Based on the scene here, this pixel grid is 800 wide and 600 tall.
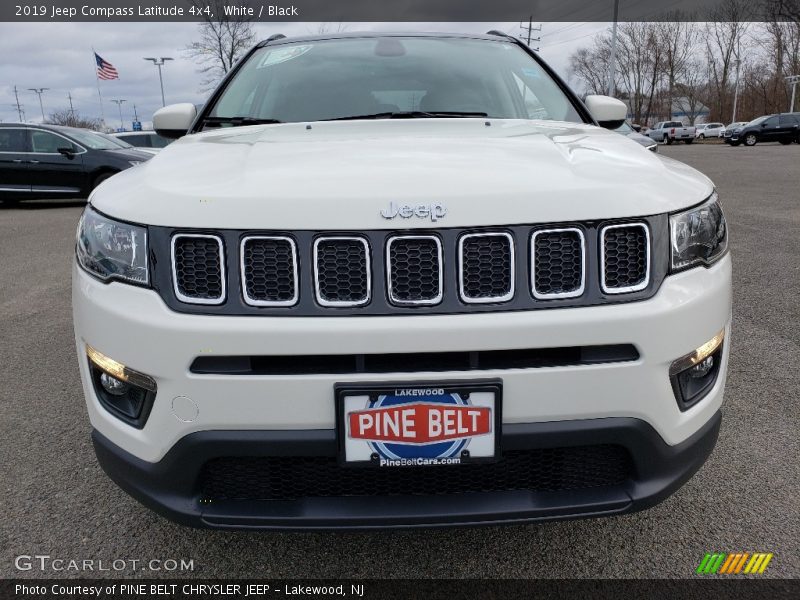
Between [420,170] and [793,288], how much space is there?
4106mm

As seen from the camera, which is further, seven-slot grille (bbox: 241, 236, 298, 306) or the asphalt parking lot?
the asphalt parking lot

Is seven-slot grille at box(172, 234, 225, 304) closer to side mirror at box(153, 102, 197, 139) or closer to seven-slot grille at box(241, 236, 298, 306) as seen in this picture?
seven-slot grille at box(241, 236, 298, 306)

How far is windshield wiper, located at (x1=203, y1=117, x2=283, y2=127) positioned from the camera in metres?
2.60

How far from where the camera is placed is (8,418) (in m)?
2.86

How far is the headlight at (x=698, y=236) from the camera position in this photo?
63.7 inches

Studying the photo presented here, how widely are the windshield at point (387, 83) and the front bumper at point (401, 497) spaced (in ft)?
4.85

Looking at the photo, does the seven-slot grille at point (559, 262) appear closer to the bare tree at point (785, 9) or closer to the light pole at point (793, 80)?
the bare tree at point (785, 9)

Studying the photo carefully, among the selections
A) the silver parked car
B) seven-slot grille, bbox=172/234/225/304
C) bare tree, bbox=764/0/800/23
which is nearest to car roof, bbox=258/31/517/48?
seven-slot grille, bbox=172/234/225/304

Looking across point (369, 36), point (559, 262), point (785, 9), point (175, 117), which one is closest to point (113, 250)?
point (559, 262)

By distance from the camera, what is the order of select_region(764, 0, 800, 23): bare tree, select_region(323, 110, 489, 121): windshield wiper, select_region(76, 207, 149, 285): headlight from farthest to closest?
select_region(764, 0, 800, 23): bare tree, select_region(323, 110, 489, 121): windshield wiper, select_region(76, 207, 149, 285): headlight

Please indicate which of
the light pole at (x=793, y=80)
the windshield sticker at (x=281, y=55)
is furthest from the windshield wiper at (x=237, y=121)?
the light pole at (x=793, y=80)

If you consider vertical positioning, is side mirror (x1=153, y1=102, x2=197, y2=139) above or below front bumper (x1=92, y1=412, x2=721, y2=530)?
above

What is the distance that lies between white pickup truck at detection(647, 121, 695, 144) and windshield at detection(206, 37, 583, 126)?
46.2m

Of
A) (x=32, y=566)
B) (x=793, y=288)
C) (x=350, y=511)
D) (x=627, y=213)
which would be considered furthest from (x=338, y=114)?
(x=793, y=288)
